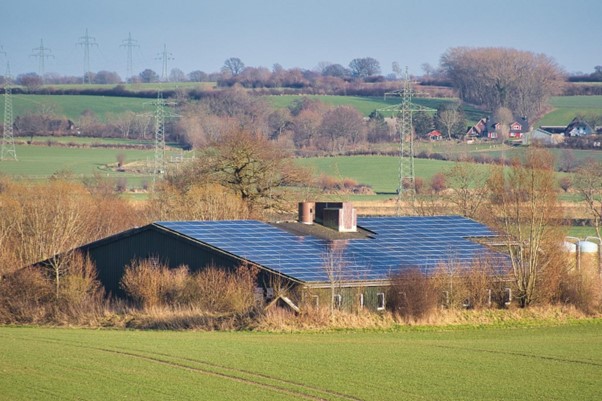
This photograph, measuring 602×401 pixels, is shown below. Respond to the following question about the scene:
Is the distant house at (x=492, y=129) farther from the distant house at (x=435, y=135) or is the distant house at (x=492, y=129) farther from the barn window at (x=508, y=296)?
the barn window at (x=508, y=296)

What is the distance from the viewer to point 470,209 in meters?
68.4

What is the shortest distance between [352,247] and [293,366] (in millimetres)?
17649

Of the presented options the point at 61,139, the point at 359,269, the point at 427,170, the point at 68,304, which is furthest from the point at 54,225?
the point at 61,139

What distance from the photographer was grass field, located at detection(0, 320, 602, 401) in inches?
901

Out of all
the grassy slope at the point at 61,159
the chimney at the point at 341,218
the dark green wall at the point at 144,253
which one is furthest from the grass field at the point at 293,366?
the grassy slope at the point at 61,159

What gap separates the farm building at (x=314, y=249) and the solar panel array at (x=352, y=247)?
36 millimetres

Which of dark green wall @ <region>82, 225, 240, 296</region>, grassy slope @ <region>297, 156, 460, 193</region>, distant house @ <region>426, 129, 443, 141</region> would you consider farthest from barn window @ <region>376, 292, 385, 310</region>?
distant house @ <region>426, 129, 443, 141</region>

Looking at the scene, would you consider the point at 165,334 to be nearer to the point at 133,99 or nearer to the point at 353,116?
the point at 353,116

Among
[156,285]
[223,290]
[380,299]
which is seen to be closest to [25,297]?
[156,285]

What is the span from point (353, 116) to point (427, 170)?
40989 mm

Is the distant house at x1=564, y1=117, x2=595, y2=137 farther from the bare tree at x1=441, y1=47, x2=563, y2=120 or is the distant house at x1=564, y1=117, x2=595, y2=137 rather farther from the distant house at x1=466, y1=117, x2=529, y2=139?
the bare tree at x1=441, y1=47, x2=563, y2=120

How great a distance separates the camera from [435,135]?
454 feet

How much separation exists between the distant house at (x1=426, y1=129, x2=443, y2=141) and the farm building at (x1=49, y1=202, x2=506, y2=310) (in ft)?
287

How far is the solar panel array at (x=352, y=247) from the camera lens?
→ 39719 millimetres
